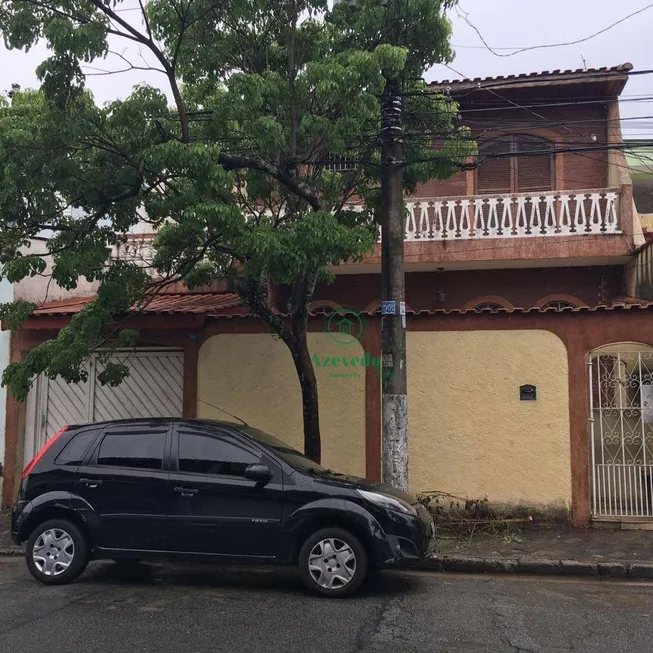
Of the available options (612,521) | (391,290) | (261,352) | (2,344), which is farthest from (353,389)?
(2,344)

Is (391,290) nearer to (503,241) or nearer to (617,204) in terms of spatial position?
(503,241)

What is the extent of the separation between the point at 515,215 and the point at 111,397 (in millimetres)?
7405

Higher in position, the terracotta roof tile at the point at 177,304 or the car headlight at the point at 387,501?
the terracotta roof tile at the point at 177,304

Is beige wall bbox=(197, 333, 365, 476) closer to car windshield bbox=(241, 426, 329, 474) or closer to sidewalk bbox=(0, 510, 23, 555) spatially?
car windshield bbox=(241, 426, 329, 474)

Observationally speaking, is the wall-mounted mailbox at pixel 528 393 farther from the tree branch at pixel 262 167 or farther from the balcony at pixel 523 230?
the tree branch at pixel 262 167

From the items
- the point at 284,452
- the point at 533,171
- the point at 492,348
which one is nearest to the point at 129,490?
the point at 284,452

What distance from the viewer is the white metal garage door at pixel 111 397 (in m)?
10.7

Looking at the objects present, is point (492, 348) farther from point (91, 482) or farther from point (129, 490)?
point (91, 482)

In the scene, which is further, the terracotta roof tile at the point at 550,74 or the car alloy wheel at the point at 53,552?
the terracotta roof tile at the point at 550,74

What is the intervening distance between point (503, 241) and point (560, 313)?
119 inches

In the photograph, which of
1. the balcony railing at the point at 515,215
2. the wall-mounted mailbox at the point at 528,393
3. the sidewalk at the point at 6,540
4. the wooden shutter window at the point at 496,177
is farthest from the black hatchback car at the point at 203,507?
the wooden shutter window at the point at 496,177

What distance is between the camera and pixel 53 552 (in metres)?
6.36

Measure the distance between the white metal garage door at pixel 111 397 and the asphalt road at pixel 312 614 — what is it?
3957 millimetres

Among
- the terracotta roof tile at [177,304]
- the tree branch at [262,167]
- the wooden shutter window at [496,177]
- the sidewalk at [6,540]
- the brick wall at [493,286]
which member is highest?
the wooden shutter window at [496,177]
